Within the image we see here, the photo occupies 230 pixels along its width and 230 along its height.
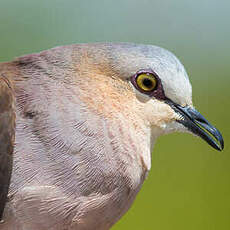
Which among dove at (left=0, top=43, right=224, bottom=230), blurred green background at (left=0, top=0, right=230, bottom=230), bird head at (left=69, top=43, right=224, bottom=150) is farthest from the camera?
blurred green background at (left=0, top=0, right=230, bottom=230)

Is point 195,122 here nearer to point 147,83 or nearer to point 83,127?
point 147,83

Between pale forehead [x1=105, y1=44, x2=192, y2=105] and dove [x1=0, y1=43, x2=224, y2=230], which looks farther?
pale forehead [x1=105, y1=44, x2=192, y2=105]

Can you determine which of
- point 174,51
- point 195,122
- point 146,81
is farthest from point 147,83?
point 174,51

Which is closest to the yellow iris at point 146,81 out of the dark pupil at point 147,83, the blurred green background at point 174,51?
the dark pupil at point 147,83

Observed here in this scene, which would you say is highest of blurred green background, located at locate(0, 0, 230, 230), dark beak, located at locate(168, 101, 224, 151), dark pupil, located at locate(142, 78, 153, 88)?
dark pupil, located at locate(142, 78, 153, 88)

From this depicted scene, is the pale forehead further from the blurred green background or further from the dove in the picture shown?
the blurred green background

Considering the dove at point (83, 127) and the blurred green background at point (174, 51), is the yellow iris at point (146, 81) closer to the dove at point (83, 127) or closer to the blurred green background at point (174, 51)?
the dove at point (83, 127)

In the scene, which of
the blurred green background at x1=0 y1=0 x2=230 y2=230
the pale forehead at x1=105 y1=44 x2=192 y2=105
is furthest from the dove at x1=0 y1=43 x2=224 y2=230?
the blurred green background at x1=0 y1=0 x2=230 y2=230
